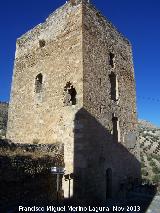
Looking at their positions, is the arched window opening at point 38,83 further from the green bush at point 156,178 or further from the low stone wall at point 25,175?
the green bush at point 156,178

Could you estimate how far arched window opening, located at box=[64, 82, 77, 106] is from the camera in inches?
507

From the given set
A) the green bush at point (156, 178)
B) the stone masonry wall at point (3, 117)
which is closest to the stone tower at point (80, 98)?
the green bush at point (156, 178)

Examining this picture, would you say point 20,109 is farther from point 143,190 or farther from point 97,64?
point 143,190

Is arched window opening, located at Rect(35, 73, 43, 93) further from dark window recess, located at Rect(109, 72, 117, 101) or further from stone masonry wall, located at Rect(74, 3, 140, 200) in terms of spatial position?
dark window recess, located at Rect(109, 72, 117, 101)

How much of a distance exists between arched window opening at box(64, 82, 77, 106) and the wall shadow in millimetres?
1267

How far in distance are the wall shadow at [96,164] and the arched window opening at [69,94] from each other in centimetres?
127

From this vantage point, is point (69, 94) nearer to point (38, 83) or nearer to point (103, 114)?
point (103, 114)

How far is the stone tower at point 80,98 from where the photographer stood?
38.8ft

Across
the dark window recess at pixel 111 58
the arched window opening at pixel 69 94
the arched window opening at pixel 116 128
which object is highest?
the dark window recess at pixel 111 58

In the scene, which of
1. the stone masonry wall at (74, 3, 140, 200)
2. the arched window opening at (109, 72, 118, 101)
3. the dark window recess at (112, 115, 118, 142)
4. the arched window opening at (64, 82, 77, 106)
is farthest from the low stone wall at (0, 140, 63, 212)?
the arched window opening at (109, 72, 118, 101)

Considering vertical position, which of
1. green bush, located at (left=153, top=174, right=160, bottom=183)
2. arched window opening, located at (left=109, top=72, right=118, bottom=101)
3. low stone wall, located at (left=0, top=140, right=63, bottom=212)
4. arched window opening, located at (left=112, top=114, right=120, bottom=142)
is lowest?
green bush, located at (left=153, top=174, right=160, bottom=183)

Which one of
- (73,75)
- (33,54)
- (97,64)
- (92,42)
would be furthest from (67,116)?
(33,54)

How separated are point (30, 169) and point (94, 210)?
3.05m

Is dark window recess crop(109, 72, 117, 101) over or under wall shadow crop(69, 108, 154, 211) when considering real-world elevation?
over
